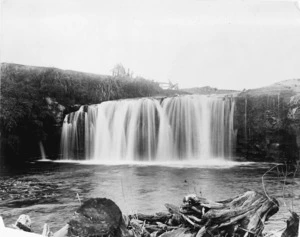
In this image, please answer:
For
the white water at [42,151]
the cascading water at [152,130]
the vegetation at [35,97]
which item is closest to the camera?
the cascading water at [152,130]

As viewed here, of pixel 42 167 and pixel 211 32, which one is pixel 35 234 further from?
pixel 211 32

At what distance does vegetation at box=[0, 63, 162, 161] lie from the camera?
→ 2881 mm

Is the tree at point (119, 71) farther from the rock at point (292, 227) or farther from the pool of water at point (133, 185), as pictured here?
the rock at point (292, 227)

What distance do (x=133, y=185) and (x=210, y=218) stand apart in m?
0.53

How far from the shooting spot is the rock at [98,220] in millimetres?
2570

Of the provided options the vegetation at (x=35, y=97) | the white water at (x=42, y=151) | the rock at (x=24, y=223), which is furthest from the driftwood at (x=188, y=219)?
the vegetation at (x=35, y=97)

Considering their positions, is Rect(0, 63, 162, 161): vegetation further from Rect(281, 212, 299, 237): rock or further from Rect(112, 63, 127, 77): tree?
Rect(281, 212, 299, 237): rock

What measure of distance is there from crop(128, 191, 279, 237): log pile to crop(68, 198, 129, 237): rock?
0.42 feet

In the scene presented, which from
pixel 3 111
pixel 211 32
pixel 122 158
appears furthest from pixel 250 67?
pixel 3 111

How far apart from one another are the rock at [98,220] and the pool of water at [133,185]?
0.09 metres

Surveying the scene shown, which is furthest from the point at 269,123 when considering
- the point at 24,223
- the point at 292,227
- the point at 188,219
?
the point at 24,223

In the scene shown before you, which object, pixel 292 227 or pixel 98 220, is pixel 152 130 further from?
pixel 292 227

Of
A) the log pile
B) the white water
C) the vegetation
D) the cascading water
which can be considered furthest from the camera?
the white water

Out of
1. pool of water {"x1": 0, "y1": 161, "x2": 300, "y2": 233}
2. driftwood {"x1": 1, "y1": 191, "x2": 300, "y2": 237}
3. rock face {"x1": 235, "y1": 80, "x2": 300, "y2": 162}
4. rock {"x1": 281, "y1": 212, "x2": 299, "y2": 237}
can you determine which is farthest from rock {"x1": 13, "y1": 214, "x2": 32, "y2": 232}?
rock {"x1": 281, "y1": 212, "x2": 299, "y2": 237}
